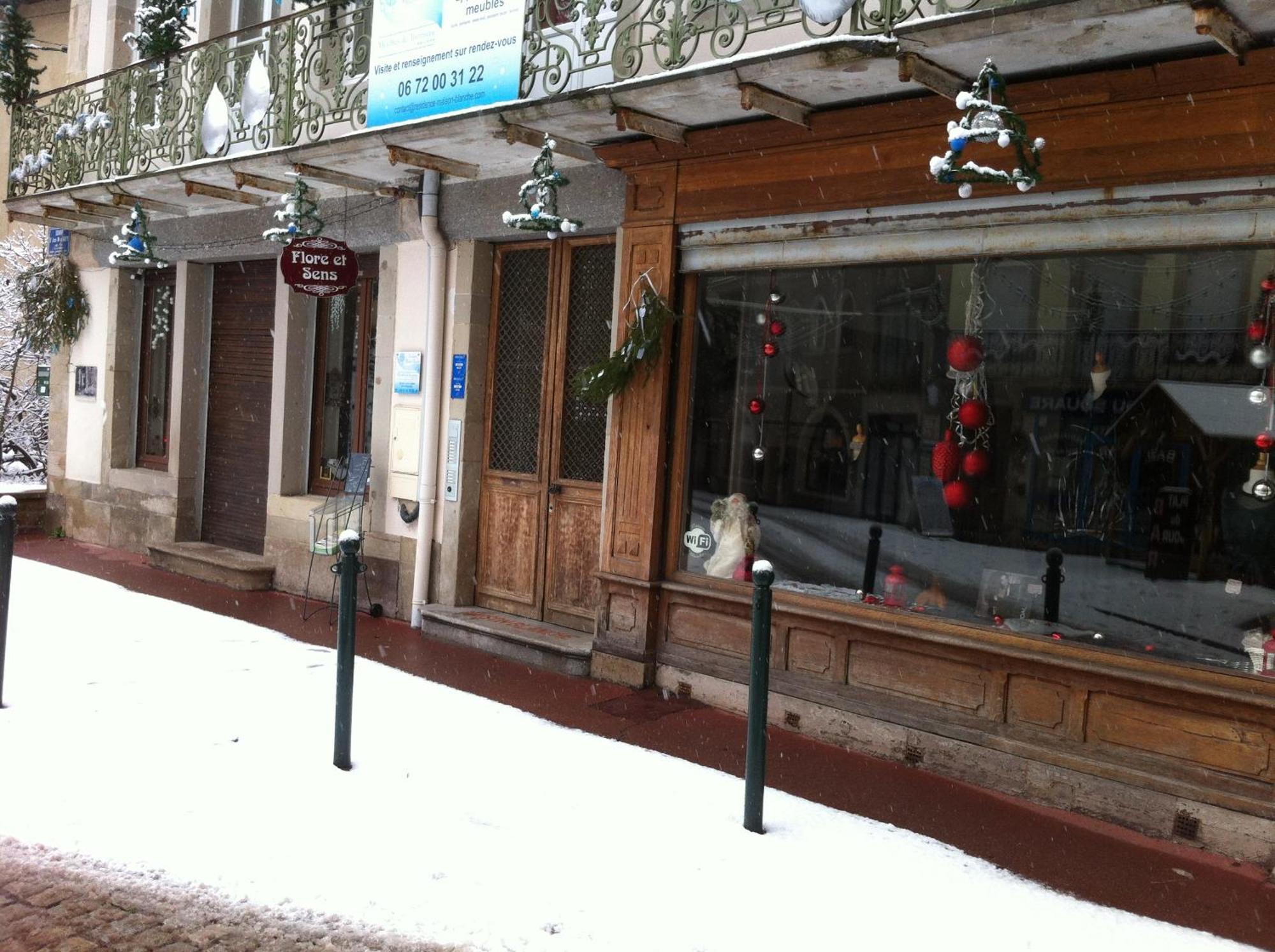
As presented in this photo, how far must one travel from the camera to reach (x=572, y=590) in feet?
27.4

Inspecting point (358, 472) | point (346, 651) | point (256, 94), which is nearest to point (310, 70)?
point (256, 94)

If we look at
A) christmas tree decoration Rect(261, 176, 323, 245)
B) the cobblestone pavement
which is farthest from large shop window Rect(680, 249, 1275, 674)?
christmas tree decoration Rect(261, 176, 323, 245)

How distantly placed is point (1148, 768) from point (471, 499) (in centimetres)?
536

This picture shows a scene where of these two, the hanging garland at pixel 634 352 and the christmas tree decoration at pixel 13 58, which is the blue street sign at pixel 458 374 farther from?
the christmas tree decoration at pixel 13 58

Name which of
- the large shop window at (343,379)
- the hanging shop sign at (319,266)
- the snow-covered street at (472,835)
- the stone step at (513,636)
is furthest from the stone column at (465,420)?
the snow-covered street at (472,835)

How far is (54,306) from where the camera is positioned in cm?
1298

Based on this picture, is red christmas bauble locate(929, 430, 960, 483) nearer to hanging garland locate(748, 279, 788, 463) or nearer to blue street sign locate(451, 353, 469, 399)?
hanging garland locate(748, 279, 788, 463)

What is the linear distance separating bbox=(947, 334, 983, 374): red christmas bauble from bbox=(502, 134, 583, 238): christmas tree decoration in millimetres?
2541

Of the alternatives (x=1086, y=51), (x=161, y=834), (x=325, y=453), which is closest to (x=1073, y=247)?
(x=1086, y=51)

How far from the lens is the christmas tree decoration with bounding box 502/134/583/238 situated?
706cm

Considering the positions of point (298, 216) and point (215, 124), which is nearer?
point (298, 216)

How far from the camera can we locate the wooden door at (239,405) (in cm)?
1133

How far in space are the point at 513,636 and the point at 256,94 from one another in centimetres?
496

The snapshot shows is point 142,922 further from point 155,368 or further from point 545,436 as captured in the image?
point 155,368
